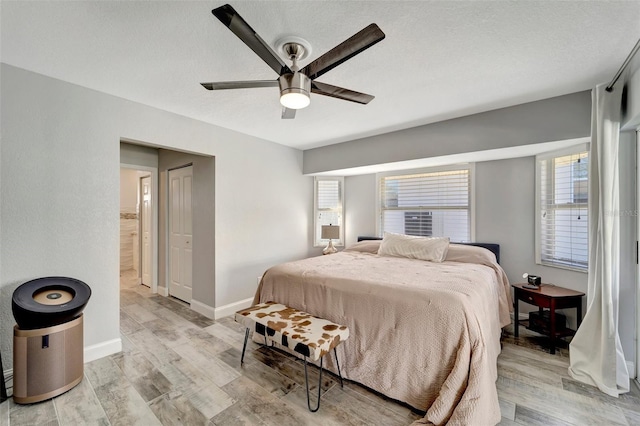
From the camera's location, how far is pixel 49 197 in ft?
7.63

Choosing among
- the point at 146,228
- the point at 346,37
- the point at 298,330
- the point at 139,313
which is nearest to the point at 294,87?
the point at 346,37

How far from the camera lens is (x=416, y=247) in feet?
→ 11.8

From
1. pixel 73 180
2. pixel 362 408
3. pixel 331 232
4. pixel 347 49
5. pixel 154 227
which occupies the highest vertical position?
pixel 347 49

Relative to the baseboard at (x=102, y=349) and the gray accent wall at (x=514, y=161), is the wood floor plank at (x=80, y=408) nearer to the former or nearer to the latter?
the baseboard at (x=102, y=349)

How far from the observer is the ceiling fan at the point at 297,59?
1.27 meters

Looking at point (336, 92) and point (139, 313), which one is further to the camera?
point (139, 313)

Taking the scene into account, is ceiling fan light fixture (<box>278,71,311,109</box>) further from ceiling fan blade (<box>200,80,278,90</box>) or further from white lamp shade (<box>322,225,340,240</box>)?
white lamp shade (<box>322,225,340,240</box>)

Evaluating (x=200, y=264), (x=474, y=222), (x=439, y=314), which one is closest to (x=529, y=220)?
(x=474, y=222)

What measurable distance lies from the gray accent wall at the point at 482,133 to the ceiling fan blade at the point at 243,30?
2432 millimetres

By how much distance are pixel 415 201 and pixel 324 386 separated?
3086 millimetres

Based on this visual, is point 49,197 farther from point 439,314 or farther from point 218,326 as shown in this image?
point 439,314

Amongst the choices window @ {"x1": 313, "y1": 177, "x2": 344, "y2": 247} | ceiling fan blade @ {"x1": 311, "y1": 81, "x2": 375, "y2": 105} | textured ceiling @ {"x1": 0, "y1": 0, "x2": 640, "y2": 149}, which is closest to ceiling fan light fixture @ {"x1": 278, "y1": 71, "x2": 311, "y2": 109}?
ceiling fan blade @ {"x1": 311, "y1": 81, "x2": 375, "y2": 105}

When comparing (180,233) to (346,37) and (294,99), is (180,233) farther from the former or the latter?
(346,37)

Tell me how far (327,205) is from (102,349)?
12.0ft
